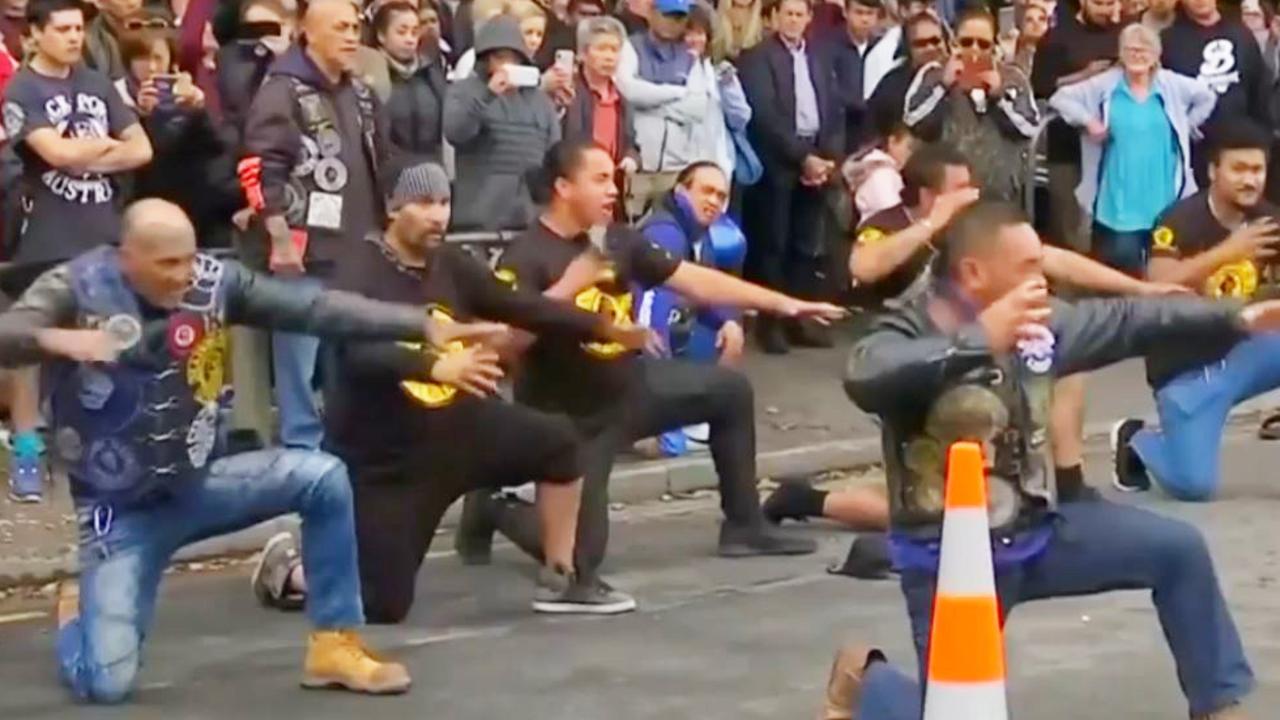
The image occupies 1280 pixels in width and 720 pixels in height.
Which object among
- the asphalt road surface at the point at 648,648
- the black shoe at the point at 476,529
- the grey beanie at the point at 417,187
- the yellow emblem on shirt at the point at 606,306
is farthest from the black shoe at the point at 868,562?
the grey beanie at the point at 417,187

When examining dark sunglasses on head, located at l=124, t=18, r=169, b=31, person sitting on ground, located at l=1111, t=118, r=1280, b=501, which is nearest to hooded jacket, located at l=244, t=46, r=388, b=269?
dark sunglasses on head, located at l=124, t=18, r=169, b=31

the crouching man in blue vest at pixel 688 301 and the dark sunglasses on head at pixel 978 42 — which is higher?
the dark sunglasses on head at pixel 978 42

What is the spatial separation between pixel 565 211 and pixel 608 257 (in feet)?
0.72

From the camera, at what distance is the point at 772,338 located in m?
15.1

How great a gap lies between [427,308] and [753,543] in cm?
211

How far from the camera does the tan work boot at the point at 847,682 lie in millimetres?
7059

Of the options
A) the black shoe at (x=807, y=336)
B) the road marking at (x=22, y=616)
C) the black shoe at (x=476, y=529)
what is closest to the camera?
the road marking at (x=22, y=616)

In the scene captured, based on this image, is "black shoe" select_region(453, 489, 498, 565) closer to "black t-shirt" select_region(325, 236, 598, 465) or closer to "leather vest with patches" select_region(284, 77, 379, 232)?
"black t-shirt" select_region(325, 236, 598, 465)

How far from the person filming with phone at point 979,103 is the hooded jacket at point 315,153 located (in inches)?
162

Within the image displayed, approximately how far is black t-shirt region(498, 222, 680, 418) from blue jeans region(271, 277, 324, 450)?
1.67 meters

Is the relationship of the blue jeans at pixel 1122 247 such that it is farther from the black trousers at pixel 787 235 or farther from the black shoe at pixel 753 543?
the black shoe at pixel 753 543

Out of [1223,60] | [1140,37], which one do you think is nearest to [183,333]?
[1140,37]

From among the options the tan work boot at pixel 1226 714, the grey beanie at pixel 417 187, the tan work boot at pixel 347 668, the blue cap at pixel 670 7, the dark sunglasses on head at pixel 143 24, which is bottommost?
the tan work boot at pixel 347 668

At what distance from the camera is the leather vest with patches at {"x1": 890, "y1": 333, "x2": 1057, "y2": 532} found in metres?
6.64
